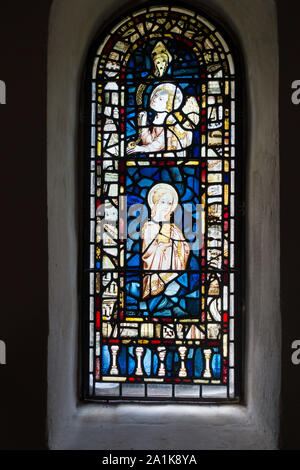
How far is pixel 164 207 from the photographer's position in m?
2.12

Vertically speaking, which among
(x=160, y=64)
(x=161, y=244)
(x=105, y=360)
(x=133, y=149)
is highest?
(x=160, y=64)

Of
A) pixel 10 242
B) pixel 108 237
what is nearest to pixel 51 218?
pixel 10 242

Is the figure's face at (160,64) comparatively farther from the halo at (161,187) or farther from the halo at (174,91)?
the halo at (161,187)

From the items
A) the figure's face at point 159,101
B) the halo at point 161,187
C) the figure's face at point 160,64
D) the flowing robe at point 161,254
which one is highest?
the figure's face at point 160,64

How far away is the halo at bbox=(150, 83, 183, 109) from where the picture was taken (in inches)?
84.8

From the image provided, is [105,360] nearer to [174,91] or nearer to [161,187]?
[161,187]

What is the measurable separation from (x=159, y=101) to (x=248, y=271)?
3.09ft

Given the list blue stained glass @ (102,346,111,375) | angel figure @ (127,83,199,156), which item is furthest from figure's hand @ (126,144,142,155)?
blue stained glass @ (102,346,111,375)

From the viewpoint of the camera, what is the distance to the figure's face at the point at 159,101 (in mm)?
2158

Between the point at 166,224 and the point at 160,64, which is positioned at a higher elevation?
the point at 160,64

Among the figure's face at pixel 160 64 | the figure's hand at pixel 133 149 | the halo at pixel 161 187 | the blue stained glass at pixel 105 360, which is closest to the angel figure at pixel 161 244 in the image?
the halo at pixel 161 187

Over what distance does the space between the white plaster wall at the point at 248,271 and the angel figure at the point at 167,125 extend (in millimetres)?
292

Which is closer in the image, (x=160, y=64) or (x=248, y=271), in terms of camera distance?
(x=248, y=271)

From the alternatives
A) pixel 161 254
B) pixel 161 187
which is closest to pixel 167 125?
pixel 161 187
